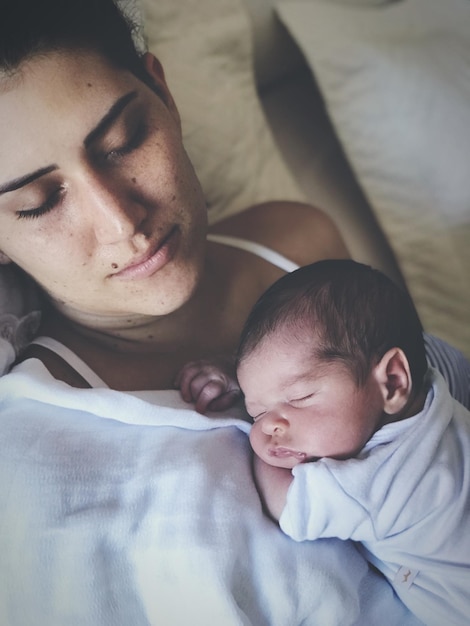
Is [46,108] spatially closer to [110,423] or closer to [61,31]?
[61,31]

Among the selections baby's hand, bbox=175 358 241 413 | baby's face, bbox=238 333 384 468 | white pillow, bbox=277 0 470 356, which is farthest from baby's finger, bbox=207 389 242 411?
white pillow, bbox=277 0 470 356

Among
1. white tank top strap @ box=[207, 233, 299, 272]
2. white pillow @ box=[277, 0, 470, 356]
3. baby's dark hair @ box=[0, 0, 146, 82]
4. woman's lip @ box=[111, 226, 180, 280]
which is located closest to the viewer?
baby's dark hair @ box=[0, 0, 146, 82]

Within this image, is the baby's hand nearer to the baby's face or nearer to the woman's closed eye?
the baby's face

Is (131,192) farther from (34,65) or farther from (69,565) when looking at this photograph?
(69,565)

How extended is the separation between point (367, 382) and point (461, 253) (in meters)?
0.70

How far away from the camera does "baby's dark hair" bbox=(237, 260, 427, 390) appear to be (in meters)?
0.77

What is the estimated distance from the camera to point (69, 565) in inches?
28.5

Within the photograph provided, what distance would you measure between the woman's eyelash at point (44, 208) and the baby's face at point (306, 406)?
1.08 ft

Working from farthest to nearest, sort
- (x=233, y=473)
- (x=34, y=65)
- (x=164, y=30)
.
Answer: (x=164, y=30), (x=233, y=473), (x=34, y=65)

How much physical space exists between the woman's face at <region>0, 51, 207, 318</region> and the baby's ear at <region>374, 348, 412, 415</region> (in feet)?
1.03

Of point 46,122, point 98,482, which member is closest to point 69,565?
point 98,482

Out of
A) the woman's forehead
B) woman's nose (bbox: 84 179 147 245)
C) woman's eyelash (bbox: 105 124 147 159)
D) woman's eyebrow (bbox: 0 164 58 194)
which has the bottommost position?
woman's nose (bbox: 84 179 147 245)

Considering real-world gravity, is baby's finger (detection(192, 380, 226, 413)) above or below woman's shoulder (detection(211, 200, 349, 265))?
above

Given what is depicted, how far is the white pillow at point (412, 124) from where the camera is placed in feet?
4.35
